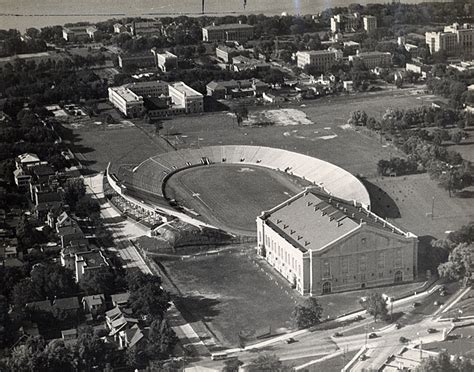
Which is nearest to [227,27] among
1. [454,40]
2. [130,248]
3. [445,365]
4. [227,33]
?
[227,33]

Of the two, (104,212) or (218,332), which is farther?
(104,212)

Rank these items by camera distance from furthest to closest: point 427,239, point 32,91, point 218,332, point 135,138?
point 32,91, point 135,138, point 427,239, point 218,332

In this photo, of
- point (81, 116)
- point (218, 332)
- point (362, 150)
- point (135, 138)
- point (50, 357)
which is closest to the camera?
point (50, 357)

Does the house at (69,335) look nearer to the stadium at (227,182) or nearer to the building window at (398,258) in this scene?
the stadium at (227,182)

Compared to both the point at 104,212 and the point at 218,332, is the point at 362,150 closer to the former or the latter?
the point at 104,212

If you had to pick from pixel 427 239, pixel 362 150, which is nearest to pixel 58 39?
pixel 362 150

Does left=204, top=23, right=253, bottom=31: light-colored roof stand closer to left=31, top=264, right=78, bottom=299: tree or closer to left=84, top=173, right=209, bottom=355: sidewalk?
left=84, top=173, right=209, bottom=355: sidewalk

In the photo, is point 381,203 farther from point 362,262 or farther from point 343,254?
point 343,254

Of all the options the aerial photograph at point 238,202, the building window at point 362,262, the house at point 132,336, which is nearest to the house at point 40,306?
the aerial photograph at point 238,202

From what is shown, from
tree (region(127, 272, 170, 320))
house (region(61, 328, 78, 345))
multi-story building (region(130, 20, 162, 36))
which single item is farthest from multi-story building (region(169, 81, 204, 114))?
house (region(61, 328, 78, 345))
